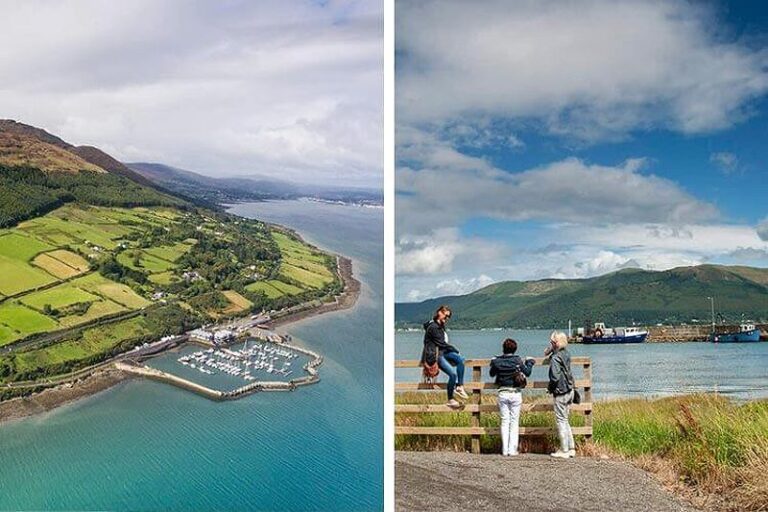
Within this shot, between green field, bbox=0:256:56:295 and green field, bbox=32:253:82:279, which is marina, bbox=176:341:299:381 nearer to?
green field, bbox=32:253:82:279

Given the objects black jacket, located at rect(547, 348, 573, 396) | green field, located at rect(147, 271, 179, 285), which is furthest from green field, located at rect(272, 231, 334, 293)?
black jacket, located at rect(547, 348, 573, 396)

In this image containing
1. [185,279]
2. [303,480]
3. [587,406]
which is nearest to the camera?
[303,480]

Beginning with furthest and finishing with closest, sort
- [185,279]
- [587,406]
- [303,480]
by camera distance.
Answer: [587,406] < [185,279] < [303,480]

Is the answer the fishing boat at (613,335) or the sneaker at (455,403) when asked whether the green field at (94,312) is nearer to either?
the sneaker at (455,403)

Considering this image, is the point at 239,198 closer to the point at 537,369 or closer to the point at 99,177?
the point at 99,177

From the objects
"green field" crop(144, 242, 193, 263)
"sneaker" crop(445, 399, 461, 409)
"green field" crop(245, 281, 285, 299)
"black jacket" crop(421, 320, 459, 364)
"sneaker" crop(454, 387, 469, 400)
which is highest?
"green field" crop(144, 242, 193, 263)

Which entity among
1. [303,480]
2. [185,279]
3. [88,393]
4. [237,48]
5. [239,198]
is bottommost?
[303,480]

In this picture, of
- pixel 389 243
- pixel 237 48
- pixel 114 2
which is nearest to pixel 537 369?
pixel 389 243
